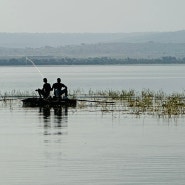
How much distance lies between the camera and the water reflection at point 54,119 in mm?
35656

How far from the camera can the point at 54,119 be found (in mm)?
41312

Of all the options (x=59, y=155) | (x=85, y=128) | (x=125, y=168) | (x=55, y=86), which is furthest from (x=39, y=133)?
(x=55, y=86)

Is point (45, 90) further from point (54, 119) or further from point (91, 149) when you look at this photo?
point (91, 149)

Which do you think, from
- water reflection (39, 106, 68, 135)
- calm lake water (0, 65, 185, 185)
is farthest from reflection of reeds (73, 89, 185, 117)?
water reflection (39, 106, 68, 135)

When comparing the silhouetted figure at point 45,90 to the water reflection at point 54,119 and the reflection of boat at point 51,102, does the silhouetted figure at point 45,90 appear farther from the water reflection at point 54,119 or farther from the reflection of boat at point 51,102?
the water reflection at point 54,119

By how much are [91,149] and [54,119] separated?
1207 cm

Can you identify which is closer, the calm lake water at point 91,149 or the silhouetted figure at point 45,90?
the calm lake water at point 91,149

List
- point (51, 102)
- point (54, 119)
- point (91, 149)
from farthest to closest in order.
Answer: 1. point (51, 102)
2. point (54, 119)
3. point (91, 149)

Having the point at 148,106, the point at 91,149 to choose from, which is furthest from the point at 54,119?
the point at 91,149

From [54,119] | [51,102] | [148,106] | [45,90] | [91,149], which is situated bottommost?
[91,149]

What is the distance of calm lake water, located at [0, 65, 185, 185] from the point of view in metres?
23.5

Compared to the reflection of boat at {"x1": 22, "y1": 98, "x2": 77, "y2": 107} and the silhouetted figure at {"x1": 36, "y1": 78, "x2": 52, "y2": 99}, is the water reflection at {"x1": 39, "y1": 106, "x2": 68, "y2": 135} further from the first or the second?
the silhouetted figure at {"x1": 36, "y1": 78, "x2": 52, "y2": 99}

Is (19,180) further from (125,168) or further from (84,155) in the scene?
(84,155)

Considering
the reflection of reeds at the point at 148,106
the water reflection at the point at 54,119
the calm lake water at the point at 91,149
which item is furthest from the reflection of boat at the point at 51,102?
the calm lake water at the point at 91,149
